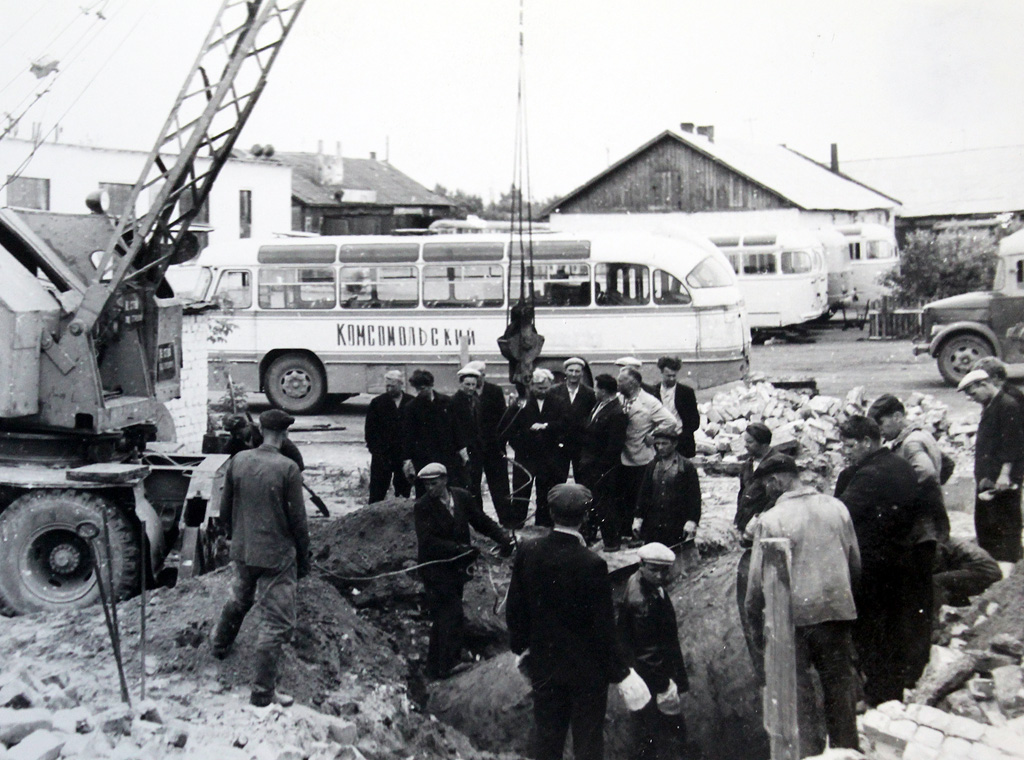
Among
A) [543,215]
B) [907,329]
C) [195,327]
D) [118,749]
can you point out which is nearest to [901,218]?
[907,329]

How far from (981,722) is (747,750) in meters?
1.24

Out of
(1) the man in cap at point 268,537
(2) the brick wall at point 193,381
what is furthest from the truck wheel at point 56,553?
(2) the brick wall at point 193,381

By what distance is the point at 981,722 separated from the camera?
550cm

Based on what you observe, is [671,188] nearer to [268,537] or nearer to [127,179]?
[127,179]

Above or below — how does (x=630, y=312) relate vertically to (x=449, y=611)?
above

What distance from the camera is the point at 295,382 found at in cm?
1606

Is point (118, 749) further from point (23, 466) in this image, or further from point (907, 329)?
point (907, 329)

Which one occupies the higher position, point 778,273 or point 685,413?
point 778,273

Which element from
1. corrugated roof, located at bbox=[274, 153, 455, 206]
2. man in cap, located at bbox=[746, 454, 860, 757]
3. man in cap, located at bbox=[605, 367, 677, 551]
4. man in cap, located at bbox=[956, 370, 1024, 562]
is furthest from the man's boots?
corrugated roof, located at bbox=[274, 153, 455, 206]

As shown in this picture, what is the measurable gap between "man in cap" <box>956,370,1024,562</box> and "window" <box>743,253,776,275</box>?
60.0 ft

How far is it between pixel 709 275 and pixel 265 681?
11.4 m

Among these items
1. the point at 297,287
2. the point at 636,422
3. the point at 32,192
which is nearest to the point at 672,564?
the point at 636,422

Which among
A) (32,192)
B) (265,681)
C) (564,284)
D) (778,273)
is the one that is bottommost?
(265,681)

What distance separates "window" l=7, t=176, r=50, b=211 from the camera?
1611 cm
